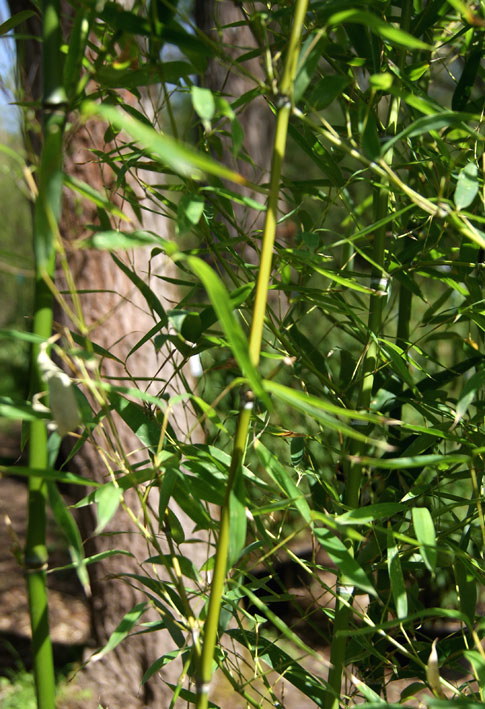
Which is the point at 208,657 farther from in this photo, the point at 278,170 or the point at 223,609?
the point at 278,170

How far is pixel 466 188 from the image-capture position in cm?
38

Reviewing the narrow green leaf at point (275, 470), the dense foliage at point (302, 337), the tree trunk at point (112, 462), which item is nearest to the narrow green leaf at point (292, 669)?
the dense foliage at point (302, 337)

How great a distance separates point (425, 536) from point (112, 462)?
92 centimetres

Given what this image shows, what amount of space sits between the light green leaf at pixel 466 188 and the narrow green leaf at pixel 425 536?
178mm

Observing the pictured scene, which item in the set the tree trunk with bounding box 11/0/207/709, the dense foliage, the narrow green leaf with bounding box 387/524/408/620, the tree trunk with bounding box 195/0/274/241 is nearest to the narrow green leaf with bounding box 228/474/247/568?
the dense foliage

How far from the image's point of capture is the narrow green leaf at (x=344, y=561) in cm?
35

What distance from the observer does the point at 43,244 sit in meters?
0.26

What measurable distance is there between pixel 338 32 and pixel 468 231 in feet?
0.69

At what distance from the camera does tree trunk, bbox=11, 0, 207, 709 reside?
123 cm

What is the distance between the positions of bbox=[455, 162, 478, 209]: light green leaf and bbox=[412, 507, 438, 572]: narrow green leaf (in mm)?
178

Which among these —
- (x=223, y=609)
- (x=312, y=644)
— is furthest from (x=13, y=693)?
(x=223, y=609)

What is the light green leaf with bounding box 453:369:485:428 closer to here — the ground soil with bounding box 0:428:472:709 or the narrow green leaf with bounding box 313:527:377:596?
the narrow green leaf with bounding box 313:527:377:596

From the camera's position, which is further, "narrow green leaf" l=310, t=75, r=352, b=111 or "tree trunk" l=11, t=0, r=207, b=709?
"tree trunk" l=11, t=0, r=207, b=709

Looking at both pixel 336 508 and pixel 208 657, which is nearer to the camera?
pixel 208 657
